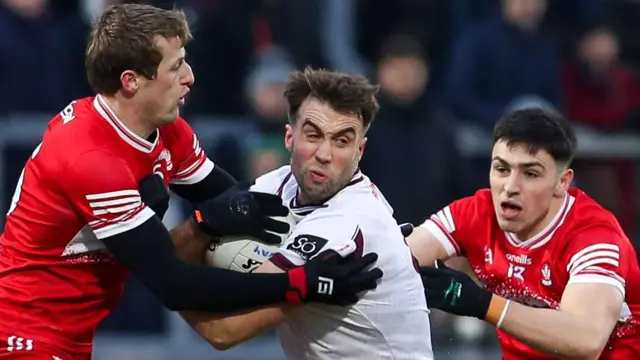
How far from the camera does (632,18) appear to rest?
11930 mm

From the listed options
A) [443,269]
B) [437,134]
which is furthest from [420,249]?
[437,134]

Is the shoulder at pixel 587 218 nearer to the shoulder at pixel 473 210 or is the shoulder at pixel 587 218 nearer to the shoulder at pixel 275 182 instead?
the shoulder at pixel 473 210

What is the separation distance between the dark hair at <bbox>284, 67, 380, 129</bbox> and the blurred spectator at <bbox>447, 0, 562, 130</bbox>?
4767mm

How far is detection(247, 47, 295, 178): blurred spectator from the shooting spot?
9.87m

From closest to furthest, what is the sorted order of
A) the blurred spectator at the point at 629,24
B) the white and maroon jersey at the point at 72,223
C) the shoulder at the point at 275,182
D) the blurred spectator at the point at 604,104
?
the white and maroon jersey at the point at 72,223 → the shoulder at the point at 275,182 → the blurred spectator at the point at 604,104 → the blurred spectator at the point at 629,24

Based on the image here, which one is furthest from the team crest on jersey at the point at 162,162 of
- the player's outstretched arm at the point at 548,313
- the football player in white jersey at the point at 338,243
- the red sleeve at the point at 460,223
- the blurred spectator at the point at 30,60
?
the blurred spectator at the point at 30,60

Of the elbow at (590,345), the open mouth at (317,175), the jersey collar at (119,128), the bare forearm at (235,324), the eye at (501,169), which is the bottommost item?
the bare forearm at (235,324)

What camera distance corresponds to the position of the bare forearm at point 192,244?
19.3 ft

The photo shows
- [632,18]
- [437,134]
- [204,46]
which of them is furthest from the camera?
[632,18]

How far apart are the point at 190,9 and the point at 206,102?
0.69m

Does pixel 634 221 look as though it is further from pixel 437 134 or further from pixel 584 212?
pixel 584 212

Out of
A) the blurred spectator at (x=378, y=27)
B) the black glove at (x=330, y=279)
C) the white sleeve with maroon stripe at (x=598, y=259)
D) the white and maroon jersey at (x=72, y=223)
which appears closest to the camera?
the black glove at (x=330, y=279)

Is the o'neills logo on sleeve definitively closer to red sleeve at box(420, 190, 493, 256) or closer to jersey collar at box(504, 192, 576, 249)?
jersey collar at box(504, 192, 576, 249)

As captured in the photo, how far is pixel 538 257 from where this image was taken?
244 inches
